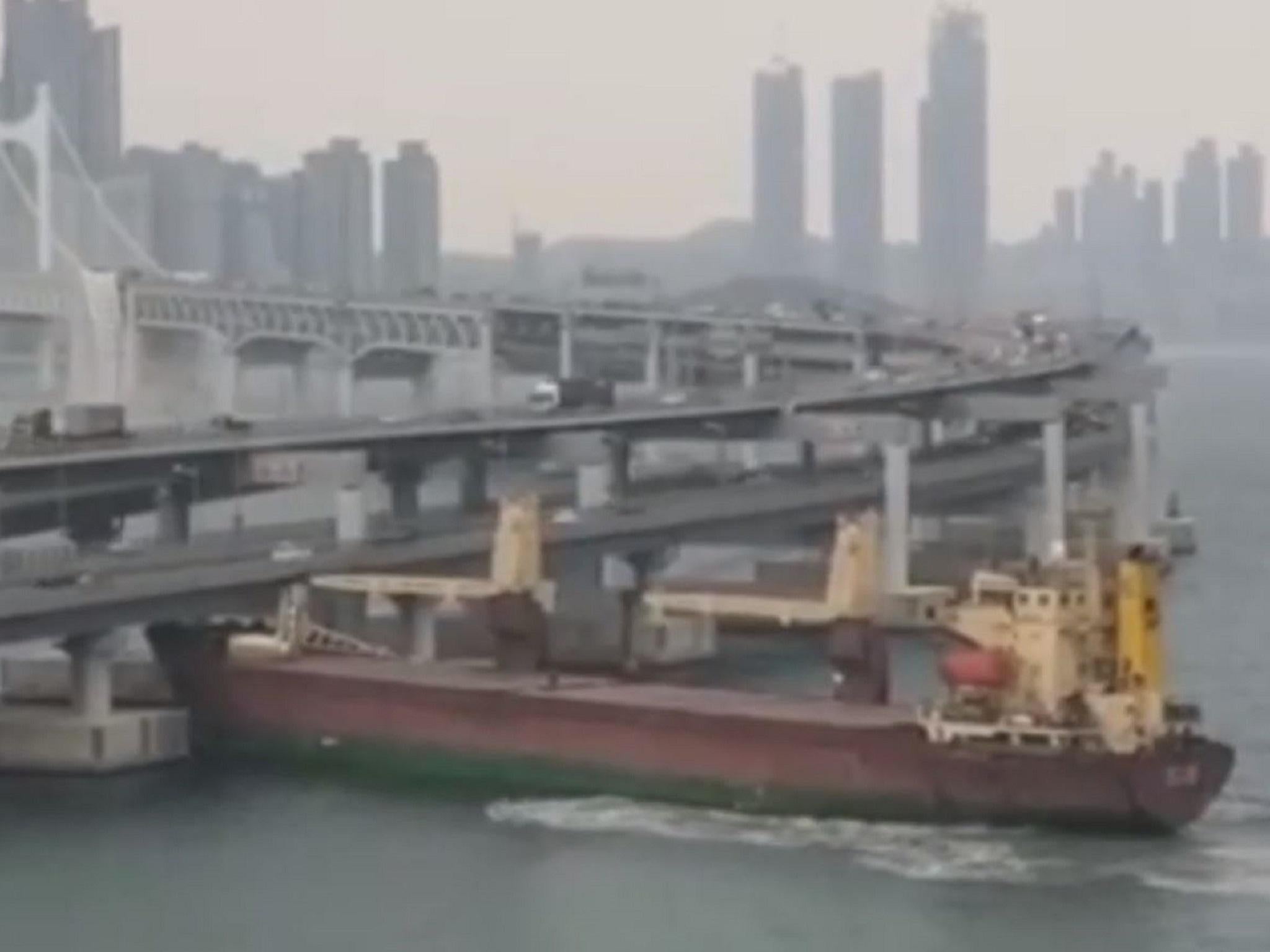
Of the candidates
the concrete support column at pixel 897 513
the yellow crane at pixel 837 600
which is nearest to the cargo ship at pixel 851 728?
the yellow crane at pixel 837 600

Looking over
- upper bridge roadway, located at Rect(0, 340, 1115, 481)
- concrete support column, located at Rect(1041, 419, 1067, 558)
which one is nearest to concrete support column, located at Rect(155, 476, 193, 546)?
upper bridge roadway, located at Rect(0, 340, 1115, 481)

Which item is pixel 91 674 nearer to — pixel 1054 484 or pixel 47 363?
pixel 1054 484

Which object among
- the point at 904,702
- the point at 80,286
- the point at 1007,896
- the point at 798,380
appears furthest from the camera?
the point at 80,286

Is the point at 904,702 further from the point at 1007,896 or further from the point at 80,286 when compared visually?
the point at 80,286

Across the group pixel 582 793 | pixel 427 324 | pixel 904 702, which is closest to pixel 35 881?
pixel 582 793

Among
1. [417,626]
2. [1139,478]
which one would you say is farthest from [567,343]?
[417,626]

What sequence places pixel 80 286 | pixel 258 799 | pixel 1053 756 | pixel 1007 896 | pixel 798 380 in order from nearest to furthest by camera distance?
pixel 1007 896
pixel 1053 756
pixel 258 799
pixel 798 380
pixel 80 286

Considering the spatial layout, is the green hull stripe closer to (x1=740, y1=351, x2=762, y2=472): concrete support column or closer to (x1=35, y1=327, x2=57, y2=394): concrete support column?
(x1=740, y1=351, x2=762, y2=472): concrete support column

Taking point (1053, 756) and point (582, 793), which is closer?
point (1053, 756)
